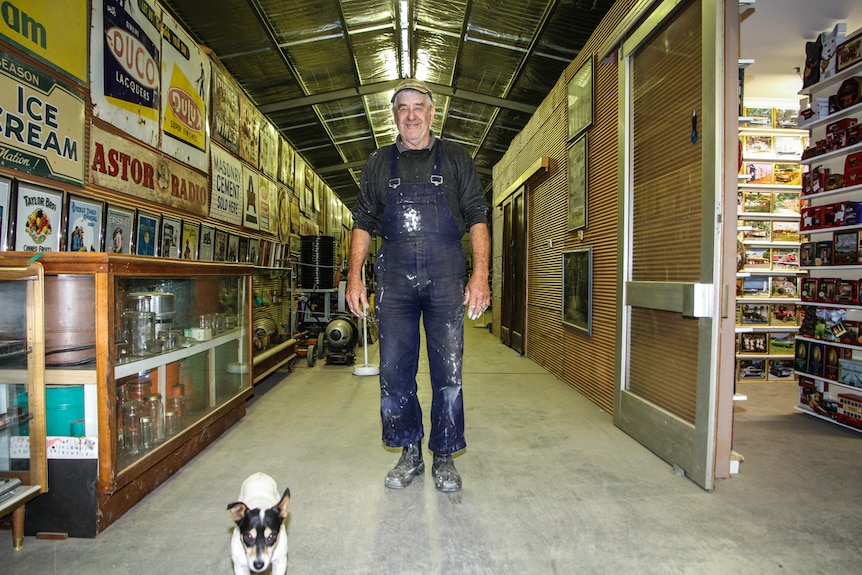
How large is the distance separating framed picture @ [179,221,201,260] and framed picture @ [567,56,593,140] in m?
3.19

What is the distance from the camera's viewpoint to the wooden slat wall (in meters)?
3.32

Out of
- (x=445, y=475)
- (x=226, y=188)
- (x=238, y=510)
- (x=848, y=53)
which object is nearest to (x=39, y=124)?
(x=238, y=510)

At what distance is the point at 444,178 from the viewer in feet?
6.84

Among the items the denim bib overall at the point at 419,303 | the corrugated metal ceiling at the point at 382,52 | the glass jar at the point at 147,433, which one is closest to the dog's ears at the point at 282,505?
the denim bib overall at the point at 419,303

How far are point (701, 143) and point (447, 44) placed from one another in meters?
3.86

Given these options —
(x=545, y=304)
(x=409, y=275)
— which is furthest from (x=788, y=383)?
(x=409, y=275)

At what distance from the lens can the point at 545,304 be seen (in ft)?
16.7

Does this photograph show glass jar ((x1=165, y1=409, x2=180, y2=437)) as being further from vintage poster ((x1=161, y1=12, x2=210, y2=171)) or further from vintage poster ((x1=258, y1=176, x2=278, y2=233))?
vintage poster ((x1=258, y1=176, x2=278, y2=233))

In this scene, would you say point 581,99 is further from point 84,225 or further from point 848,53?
point 84,225

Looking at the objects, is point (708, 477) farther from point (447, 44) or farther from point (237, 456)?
point (447, 44)

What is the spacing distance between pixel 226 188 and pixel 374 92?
9.54 ft

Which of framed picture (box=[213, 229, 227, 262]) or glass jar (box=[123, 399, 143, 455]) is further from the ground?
framed picture (box=[213, 229, 227, 262])

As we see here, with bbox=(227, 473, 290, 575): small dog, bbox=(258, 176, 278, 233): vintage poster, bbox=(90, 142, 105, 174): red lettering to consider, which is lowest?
bbox=(227, 473, 290, 575): small dog

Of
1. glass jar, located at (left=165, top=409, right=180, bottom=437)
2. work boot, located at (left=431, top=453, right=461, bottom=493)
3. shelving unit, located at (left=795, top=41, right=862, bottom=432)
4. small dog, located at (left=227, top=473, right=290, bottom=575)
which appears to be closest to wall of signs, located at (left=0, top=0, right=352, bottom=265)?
glass jar, located at (left=165, top=409, right=180, bottom=437)
